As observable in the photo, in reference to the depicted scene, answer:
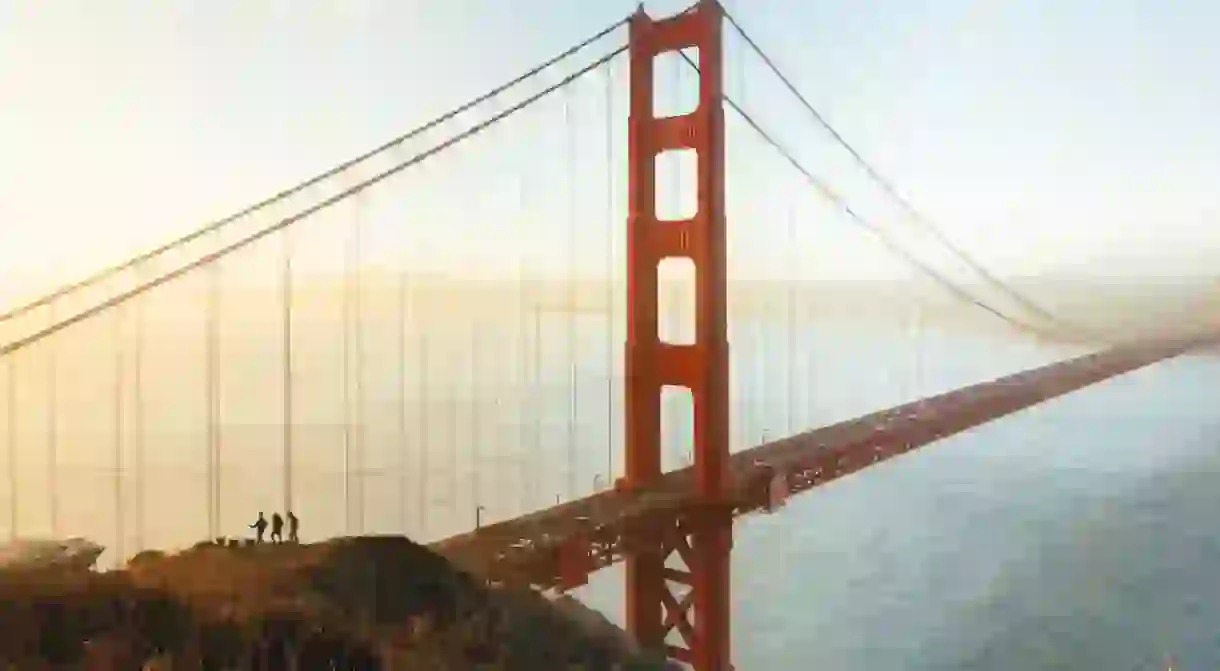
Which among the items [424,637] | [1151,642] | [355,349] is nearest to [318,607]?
[424,637]

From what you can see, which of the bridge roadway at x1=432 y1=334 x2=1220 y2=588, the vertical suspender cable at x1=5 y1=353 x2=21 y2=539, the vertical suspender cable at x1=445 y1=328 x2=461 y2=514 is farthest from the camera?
the vertical suspender cable at x1=445 y1=328 x2=461 y2=514

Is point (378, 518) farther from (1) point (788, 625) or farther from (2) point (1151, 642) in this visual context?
(2) point (1151, 642)

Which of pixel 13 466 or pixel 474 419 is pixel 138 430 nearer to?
pixel 13 466

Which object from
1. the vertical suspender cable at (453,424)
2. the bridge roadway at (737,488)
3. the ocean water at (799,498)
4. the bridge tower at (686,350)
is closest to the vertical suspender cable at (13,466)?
the ocean water at (799,498)

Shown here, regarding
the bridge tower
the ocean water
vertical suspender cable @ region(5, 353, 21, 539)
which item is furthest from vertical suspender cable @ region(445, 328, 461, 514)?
vertical suspender cable @ region(5, 353, 21, 539)

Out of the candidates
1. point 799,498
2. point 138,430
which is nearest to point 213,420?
point 138,430

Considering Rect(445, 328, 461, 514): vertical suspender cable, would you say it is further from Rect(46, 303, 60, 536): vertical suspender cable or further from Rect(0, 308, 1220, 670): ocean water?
Rect(46, 303, 60, 536): vertical suspender cable

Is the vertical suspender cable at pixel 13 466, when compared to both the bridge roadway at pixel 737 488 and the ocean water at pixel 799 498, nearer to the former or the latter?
the ocean water at pixel 799 498

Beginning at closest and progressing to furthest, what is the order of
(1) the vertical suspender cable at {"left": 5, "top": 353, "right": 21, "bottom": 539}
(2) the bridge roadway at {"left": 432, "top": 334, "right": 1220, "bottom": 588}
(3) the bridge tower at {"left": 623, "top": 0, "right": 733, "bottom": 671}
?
(2) the bridge roadway at {"left": 432, "top": 334, "right": 1220, "bottom": 588} < (1) the vertical suspender cable at {"left": 5, "top": 353, "right": 21, "bottom": 539} < (3) the bridge tower at {"left": 623, "top": 0, "right": 733, "bottom": 671}
